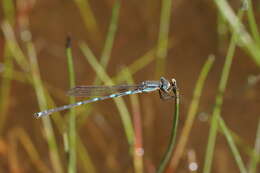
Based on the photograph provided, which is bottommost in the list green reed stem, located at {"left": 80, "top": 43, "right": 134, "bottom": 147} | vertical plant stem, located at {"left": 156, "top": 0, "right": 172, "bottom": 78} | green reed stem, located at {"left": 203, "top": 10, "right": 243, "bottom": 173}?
green reed stem, located at {"left": 203, "top": 10, "right": 243, "bottom": 173}

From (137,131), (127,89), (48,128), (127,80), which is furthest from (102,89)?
(48,128)

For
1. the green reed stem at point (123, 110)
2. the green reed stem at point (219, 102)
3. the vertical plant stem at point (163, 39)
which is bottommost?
the green reed stem at point (219, 102)

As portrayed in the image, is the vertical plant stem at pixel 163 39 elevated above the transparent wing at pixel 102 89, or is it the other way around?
the vertical plant stem at pixel 163 39

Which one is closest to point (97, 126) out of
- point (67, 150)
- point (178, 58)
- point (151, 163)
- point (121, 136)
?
point (121, 136)

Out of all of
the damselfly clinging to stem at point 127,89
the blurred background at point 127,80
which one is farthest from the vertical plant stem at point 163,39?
the damselfly clinging to stem at point 127,89

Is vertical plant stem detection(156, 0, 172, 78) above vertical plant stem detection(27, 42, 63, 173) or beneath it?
above

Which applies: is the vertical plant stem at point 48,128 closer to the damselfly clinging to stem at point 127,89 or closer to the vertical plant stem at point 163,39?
the damselfly clinging to stem at point 127,89

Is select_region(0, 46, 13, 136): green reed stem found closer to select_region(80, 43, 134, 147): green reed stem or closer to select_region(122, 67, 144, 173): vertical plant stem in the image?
select_region(80, 43, 134, 147): green reed stem

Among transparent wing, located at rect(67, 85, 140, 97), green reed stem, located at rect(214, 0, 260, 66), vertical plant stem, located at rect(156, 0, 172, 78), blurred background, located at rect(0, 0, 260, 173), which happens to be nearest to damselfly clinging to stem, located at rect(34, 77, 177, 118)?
transparent wing, located at rect(67, 85, 140, 97)
